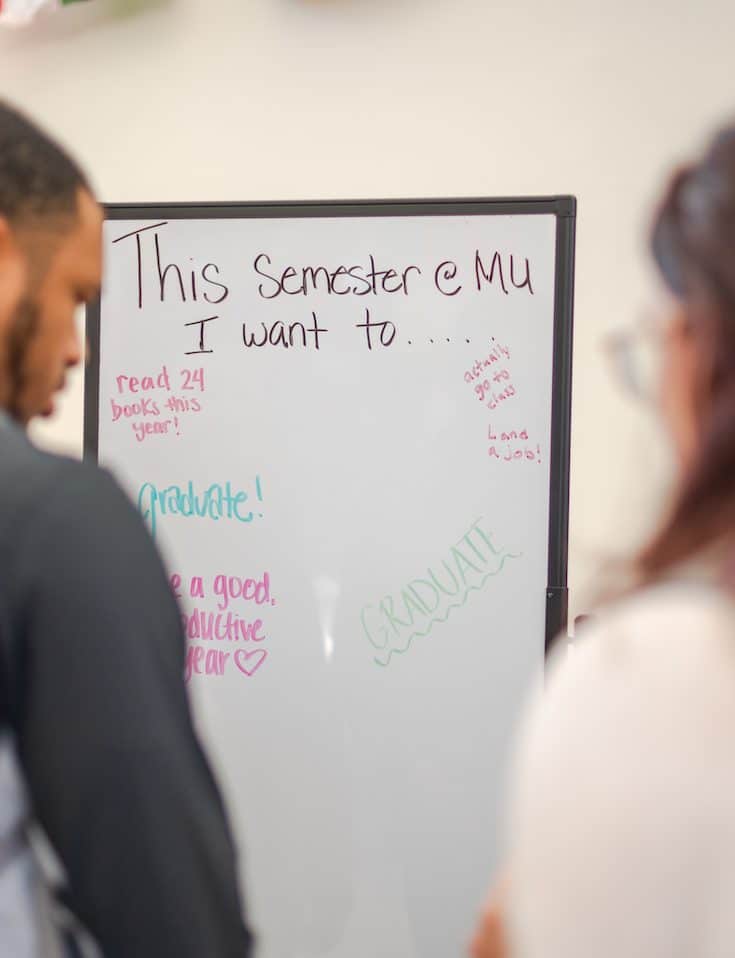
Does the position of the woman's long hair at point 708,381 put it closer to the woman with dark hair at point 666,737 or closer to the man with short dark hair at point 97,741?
the woman with dark hair at point 666,737

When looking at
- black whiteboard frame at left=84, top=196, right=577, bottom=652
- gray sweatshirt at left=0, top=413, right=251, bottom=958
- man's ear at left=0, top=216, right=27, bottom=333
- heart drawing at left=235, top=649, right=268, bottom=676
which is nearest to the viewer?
gray sweatshirt at left=0, top=413, right=251, bottom=958

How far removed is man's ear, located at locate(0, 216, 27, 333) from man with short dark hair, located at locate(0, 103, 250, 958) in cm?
16

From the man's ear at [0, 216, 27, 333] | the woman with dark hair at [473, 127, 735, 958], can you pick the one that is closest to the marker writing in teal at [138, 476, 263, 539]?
the man's ear at [0, 216, 27, 333]

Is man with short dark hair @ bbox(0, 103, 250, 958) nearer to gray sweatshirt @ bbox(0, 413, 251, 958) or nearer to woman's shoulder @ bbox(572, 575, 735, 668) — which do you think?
gray sweatshirt @ bbox(0, 413, 251, 958)

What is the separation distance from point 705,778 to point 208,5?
81.7 inches

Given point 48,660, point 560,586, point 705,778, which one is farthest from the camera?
point 560,586

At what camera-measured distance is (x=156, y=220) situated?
85.0 inches

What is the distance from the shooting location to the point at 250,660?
82.4 inches

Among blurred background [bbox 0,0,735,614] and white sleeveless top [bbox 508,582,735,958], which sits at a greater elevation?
blurred background [bbox 0,0,735,614]

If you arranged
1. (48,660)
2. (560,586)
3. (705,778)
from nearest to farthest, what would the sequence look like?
(705,778)
(48,660)
(560,586)

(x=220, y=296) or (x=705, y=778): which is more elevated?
(x=220, y=296)

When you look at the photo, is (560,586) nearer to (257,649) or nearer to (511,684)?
(511,684)

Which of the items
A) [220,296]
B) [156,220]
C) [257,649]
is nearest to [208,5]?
[156,220]

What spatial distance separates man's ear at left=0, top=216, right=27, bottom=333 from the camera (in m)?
0.99
